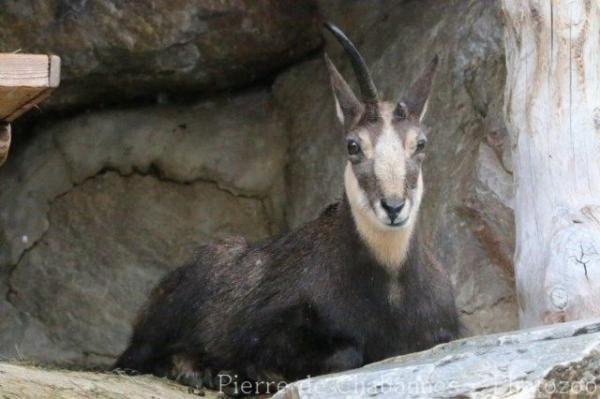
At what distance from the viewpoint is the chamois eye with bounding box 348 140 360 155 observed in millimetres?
7709

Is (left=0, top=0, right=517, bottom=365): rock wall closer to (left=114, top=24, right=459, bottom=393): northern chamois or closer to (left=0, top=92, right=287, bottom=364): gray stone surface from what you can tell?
(left=0, top=92, right=287, bottom=364): gray stone surface

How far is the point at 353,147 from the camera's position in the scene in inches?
304

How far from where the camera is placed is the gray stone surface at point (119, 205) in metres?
10.9

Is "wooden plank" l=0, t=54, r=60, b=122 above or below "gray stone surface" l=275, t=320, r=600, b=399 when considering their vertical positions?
above

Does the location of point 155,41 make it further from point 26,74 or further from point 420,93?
point 26,74

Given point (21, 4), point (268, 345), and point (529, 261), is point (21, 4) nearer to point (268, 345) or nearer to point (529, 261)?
point (268, 345)

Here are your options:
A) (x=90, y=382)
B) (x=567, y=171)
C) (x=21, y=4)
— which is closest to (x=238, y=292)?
(x=90, y=382)

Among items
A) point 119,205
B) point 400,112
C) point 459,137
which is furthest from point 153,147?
point 400,112

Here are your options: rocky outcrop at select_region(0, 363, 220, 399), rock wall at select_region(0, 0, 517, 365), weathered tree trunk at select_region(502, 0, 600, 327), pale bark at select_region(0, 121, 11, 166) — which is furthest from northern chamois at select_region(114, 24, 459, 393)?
rock wall at select_region(0, 0, 517, 365)

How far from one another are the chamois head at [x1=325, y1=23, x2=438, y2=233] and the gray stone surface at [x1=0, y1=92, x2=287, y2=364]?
294cm

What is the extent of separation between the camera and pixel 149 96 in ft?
35.9

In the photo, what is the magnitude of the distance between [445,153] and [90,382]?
3509 mm

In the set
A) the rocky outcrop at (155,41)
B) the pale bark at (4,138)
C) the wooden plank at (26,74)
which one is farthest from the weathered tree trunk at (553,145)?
the rocky outcrop at (155,41)

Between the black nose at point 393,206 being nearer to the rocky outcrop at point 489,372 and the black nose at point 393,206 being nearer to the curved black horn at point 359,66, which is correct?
the curved black horn at point 359,66
